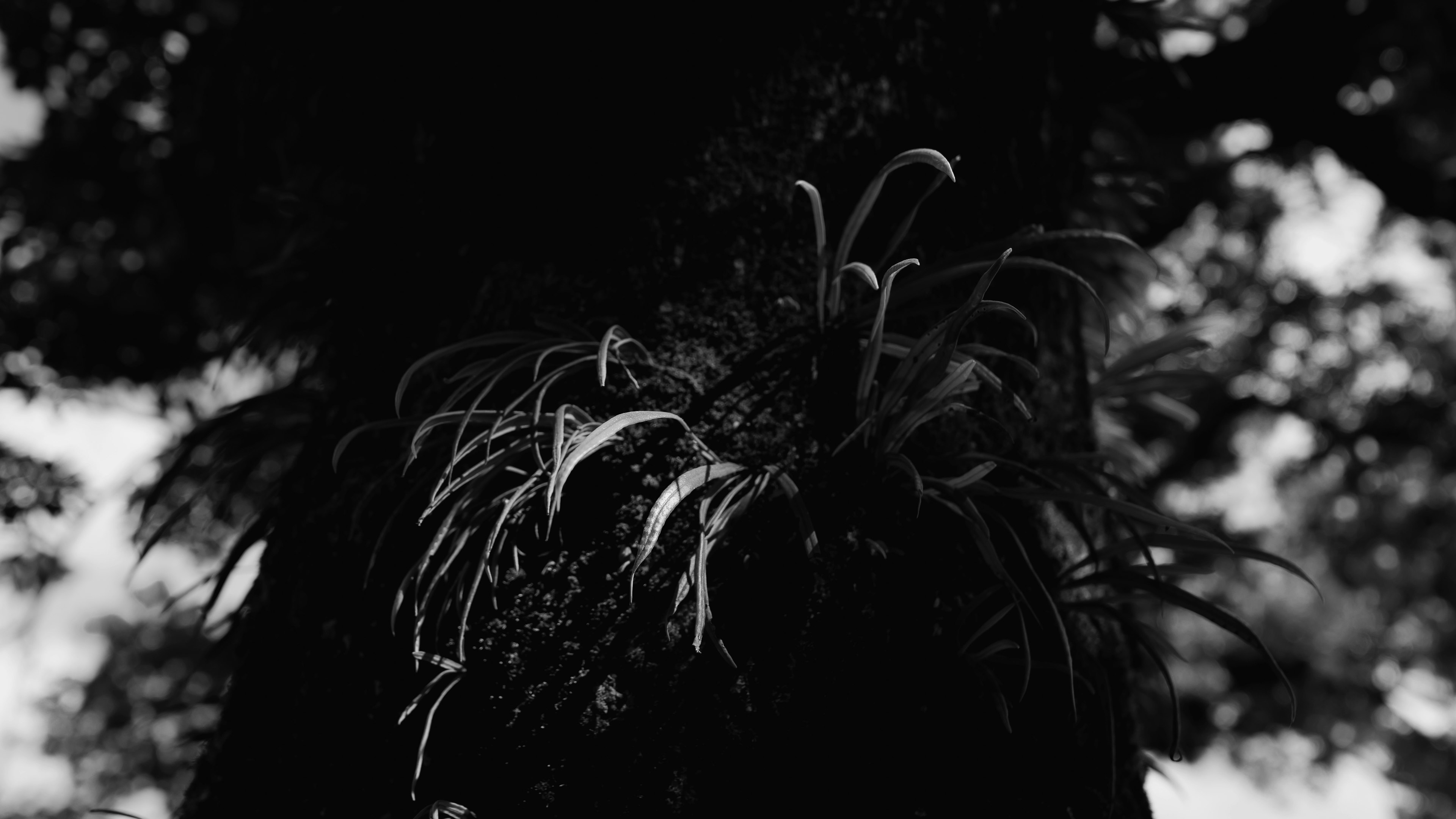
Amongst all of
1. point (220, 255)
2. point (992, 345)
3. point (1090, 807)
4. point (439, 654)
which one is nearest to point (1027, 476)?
point (992, 345)

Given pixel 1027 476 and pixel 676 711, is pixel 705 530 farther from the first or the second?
pixel 1027 476

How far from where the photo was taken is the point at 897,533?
1.01 meters

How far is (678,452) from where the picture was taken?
3.28ft

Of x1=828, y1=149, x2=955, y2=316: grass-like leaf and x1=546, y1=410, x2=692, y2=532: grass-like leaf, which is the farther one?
x1=828, y1=149, x2=955, y2=316: grass-like leaf

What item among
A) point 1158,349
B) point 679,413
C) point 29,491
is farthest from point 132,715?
point 1158,349

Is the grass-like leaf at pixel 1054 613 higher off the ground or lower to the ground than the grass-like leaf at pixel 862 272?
lower

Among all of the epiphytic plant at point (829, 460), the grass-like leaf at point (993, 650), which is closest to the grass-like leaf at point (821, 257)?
the epiphytic plant at point (829, 460)

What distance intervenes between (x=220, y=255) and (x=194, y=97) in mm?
769

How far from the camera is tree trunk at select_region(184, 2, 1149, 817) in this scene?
894 millimetres

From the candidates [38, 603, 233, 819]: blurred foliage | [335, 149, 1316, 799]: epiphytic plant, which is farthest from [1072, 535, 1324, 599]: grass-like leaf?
[38, 603, 233, 819]: blurred foliage

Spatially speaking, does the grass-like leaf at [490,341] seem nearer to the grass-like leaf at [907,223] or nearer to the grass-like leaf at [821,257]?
the grass-like leaf at [821,257]

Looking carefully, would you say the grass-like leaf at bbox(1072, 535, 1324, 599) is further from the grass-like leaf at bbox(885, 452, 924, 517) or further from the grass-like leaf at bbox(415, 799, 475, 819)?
the grass-like leaf at bbox(415, 799, 475, 819)

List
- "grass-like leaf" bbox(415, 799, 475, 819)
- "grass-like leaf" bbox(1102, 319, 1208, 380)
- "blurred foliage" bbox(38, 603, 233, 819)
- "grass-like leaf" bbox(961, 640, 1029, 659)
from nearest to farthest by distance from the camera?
"grass-like leaf" bbox(415, 799, 475, 819), "grass-like leaf" bbox(961, 640, 1029, 659), "grass-like leaf" bbox(1102, 319, 1208, 380), "blurred foliage" bbox(38, 603, 233, 819)

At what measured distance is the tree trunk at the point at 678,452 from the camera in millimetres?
894
